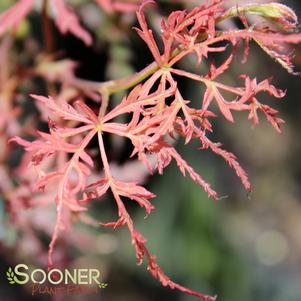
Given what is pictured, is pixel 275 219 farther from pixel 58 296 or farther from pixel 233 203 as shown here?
pixel 58 296

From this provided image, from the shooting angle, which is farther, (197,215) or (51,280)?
(197,215)

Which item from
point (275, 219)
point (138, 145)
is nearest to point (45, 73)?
point (138, 145)

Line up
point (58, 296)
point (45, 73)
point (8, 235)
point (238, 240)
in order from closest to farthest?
point (45, 73), point (8, 235), point (58, 296), point (238, 240)

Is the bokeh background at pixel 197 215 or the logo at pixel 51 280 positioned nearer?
the logo at pixel 51 280

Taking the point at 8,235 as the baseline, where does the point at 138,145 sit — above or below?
above

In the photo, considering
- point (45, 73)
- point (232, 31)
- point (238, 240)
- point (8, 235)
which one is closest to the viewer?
point (232, 31)

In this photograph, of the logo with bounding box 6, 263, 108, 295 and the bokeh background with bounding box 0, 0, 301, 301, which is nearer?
the logo with bounding box 6, 263, 108, 295

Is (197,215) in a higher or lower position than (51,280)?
lower

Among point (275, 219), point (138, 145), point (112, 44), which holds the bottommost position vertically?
point (275, 219)
